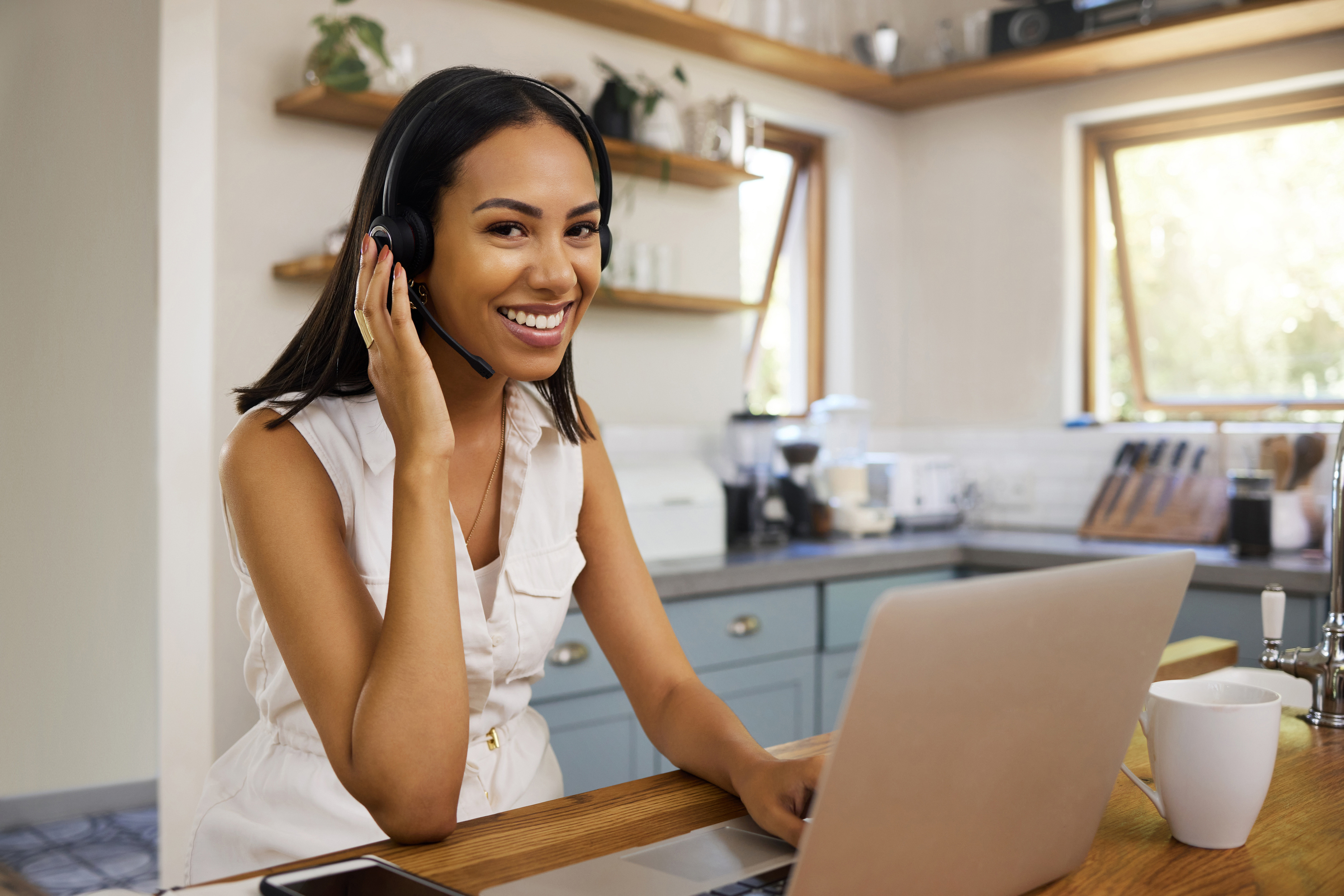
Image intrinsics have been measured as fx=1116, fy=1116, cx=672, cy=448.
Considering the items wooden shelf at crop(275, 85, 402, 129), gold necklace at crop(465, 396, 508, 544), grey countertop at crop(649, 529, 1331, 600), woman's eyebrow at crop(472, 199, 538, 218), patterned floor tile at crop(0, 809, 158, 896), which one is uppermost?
wooden shelf at crop(275, 85, 402, 129)

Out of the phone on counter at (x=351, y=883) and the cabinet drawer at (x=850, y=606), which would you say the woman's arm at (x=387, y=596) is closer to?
the phone on counter at (x=351, y=883)

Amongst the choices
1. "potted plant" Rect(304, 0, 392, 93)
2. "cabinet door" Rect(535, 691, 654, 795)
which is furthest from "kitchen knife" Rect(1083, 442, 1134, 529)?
"potted plant" Rect(304, 0, 392, 93)

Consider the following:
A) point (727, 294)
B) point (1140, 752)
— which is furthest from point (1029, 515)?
point (1140, 752)

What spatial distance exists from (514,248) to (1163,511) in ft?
8.72

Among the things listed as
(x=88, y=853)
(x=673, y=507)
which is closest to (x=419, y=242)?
(x=673, y=507)

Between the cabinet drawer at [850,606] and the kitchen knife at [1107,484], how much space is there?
781 millimetres

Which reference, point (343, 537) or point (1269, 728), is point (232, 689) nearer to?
point (343, 537)

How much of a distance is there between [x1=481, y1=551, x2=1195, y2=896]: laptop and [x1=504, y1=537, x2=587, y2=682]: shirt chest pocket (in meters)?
0.49

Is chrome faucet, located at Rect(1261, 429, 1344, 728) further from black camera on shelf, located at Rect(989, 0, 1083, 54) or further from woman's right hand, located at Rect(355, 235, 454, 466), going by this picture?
black camera on shelf, located at Rect(989, 0, 1083, 54)

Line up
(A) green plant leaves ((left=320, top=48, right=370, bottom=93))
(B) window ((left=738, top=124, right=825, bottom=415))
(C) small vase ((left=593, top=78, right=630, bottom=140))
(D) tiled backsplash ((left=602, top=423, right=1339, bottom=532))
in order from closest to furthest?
(A) green plant leaves ((left=320, top=48, right=370, bottom=93)) < (C) small vase ((left=593, top=78, right=630, bottom=140)) < (D) tiled backsplash ((left=602, top=423, right=1339, bottom=532)) < (B) window ((left=738, top=124, right=825, bottom=415))

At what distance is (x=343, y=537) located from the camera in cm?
118

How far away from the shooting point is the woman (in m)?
1.01

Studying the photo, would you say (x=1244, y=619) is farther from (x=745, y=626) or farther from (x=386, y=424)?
(x=386, y=424)

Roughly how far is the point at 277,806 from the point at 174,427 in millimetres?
1642
